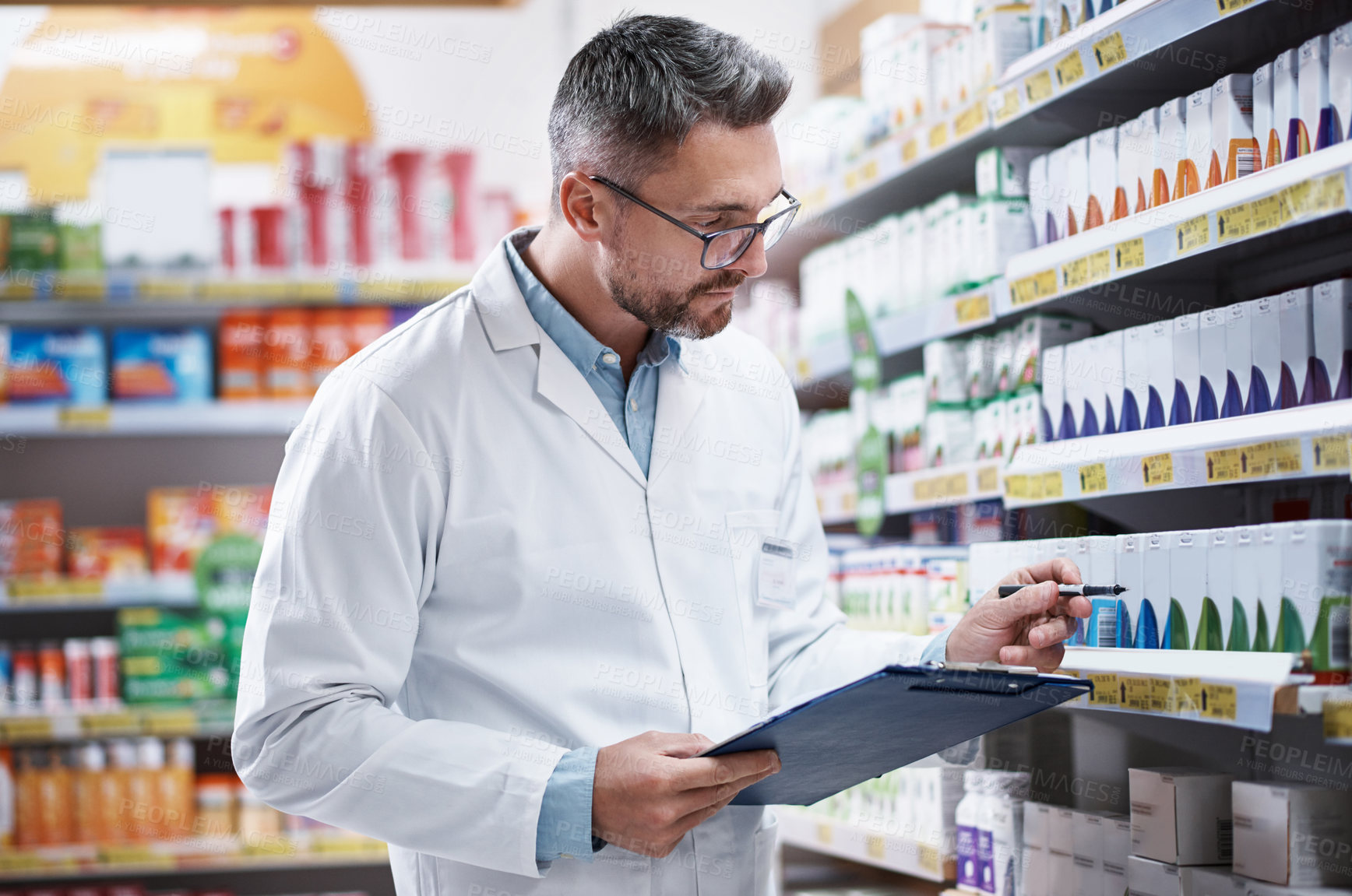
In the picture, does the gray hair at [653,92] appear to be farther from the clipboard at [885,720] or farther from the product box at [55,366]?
the product box at [55,366]

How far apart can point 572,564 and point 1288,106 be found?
1.21 metres

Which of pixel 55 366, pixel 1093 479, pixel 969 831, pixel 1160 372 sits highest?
pixel 55 366

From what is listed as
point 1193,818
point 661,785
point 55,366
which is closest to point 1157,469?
point 1193,818

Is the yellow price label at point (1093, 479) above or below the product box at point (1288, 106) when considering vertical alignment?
below

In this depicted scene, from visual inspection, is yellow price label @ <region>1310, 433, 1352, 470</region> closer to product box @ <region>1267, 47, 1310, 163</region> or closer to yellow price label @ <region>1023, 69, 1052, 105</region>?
product box @ <region>1267, 47, 1310, 163</region>

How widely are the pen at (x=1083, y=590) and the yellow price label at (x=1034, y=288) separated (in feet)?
2.09

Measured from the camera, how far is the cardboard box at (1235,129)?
179cm

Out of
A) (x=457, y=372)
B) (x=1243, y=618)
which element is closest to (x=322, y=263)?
(x=457, y=372)

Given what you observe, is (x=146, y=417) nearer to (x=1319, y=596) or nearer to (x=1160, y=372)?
(x=1160, y=372)

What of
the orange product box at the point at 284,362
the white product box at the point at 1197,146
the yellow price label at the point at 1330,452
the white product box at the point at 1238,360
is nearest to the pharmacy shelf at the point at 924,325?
the white product box at the point at 1197,146

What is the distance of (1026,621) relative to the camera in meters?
1.75

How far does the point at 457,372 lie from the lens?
1.83 metres

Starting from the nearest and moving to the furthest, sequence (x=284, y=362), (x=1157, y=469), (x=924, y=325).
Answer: (x=1157, y=469)
(x=924, y=325)
(x=284, y=362)

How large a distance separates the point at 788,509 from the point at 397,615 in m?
0.78
